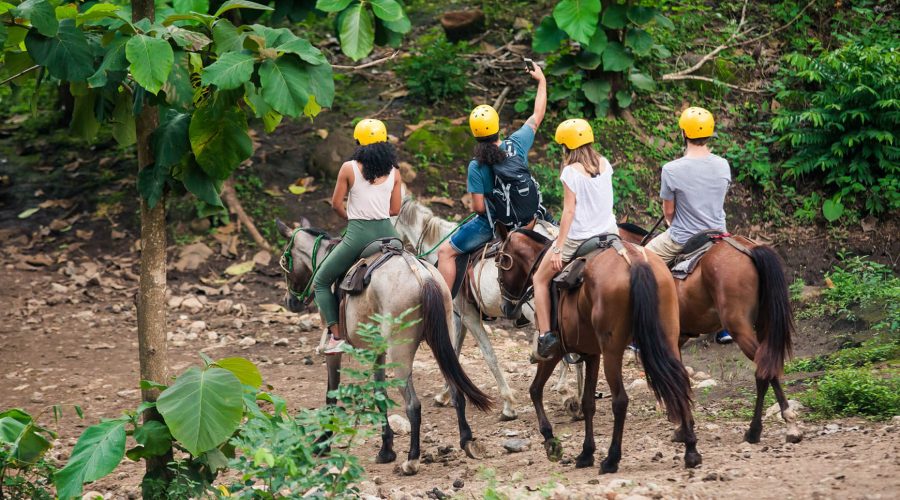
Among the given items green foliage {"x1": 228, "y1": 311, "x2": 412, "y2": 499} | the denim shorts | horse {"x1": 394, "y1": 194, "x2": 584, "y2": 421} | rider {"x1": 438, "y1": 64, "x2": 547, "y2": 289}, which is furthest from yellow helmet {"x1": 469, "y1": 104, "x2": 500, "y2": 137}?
green foliage {"x1": 228, "y1": 311, "x2": 412, "y2": 499}

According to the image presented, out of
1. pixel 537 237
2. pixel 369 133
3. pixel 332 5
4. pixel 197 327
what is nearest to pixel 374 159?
pixel 369 133

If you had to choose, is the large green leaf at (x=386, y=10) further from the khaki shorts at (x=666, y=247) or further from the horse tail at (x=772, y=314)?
the horse tail at (x=772, y=314)

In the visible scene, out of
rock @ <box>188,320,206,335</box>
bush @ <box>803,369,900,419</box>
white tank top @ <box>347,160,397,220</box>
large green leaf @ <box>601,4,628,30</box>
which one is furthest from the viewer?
large green leaf @ <box>601,4,628,30</box>

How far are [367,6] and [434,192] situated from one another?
3974mm

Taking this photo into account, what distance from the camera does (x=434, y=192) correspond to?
44.7ft

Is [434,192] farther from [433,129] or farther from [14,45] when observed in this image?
[14,45]

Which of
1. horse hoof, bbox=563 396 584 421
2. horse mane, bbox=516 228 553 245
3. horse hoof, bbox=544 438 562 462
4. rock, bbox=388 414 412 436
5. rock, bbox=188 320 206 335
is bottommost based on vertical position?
rock, bbox=188 320 206 335

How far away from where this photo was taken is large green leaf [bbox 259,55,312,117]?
16.2 feet

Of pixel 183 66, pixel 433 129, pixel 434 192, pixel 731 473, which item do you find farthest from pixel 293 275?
pixel 433 129

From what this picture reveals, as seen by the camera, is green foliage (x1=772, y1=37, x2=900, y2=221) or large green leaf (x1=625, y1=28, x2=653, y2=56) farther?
large green leaf (x1=625, y1=28, x2=653, y2=56)

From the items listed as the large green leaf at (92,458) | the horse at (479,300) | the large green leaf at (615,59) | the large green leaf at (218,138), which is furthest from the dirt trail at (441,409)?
the large green leaf at (615,59)

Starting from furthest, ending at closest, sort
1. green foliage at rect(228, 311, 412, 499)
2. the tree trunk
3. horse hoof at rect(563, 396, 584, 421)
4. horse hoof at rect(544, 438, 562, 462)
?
horse hoof at rect(563, 396, 584, 421)
horse hoof at rect(544, 438, 562, 462)
the tree trunk
green foliage at rect(228, 311, 412, 499)

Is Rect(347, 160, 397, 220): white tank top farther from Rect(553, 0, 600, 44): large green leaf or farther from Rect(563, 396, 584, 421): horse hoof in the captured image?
Rect(553, 0, 600, 44): large green leaf

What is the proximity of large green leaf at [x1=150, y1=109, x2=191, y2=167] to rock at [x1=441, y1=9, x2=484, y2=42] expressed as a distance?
10.8 metres
